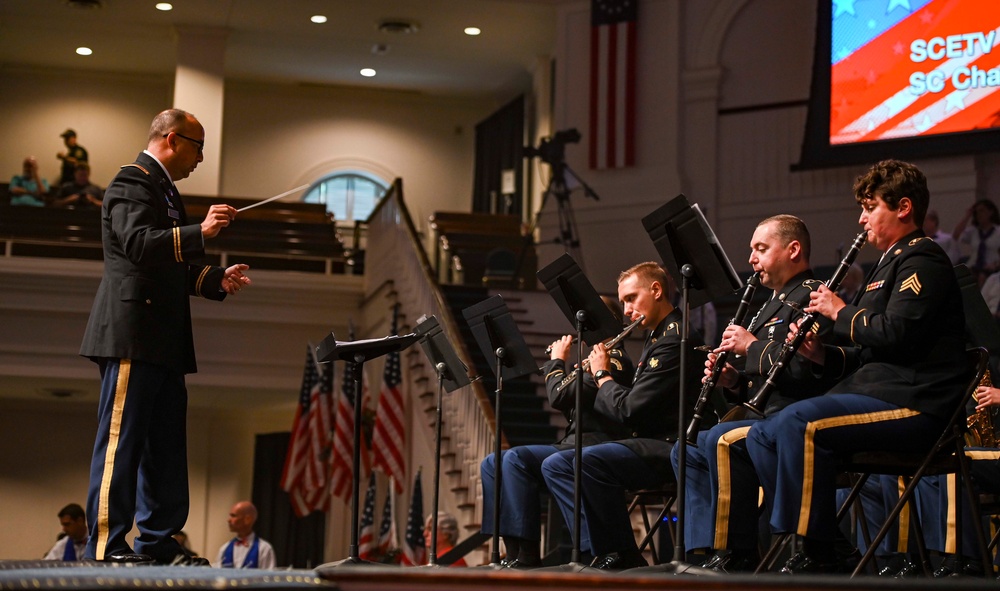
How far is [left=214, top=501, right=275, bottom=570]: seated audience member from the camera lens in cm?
961

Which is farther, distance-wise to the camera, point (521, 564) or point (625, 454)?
point (521, 564)

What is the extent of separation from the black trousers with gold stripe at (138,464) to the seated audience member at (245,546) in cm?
544

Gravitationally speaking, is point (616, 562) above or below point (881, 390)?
below

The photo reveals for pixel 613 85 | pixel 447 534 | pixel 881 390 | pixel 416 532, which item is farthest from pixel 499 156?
pixel 881 390

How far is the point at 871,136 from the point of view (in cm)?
1198

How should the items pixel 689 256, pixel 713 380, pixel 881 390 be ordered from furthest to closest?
pixel 713 380, pixel 689 256, pixel 881 390

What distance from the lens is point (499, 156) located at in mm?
18109

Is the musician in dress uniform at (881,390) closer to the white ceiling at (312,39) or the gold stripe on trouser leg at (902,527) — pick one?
the gold stripe on trouser leg at (902,527)

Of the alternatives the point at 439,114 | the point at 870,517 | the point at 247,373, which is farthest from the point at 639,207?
the point at 870,517

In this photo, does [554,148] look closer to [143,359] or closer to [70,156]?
[70,156]

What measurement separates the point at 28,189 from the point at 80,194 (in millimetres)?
608

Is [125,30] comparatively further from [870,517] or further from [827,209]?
[870,517]

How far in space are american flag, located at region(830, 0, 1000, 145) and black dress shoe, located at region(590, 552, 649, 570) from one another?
8297 mm

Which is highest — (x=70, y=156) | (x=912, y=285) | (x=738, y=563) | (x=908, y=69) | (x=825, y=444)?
(x=70, y=156)
